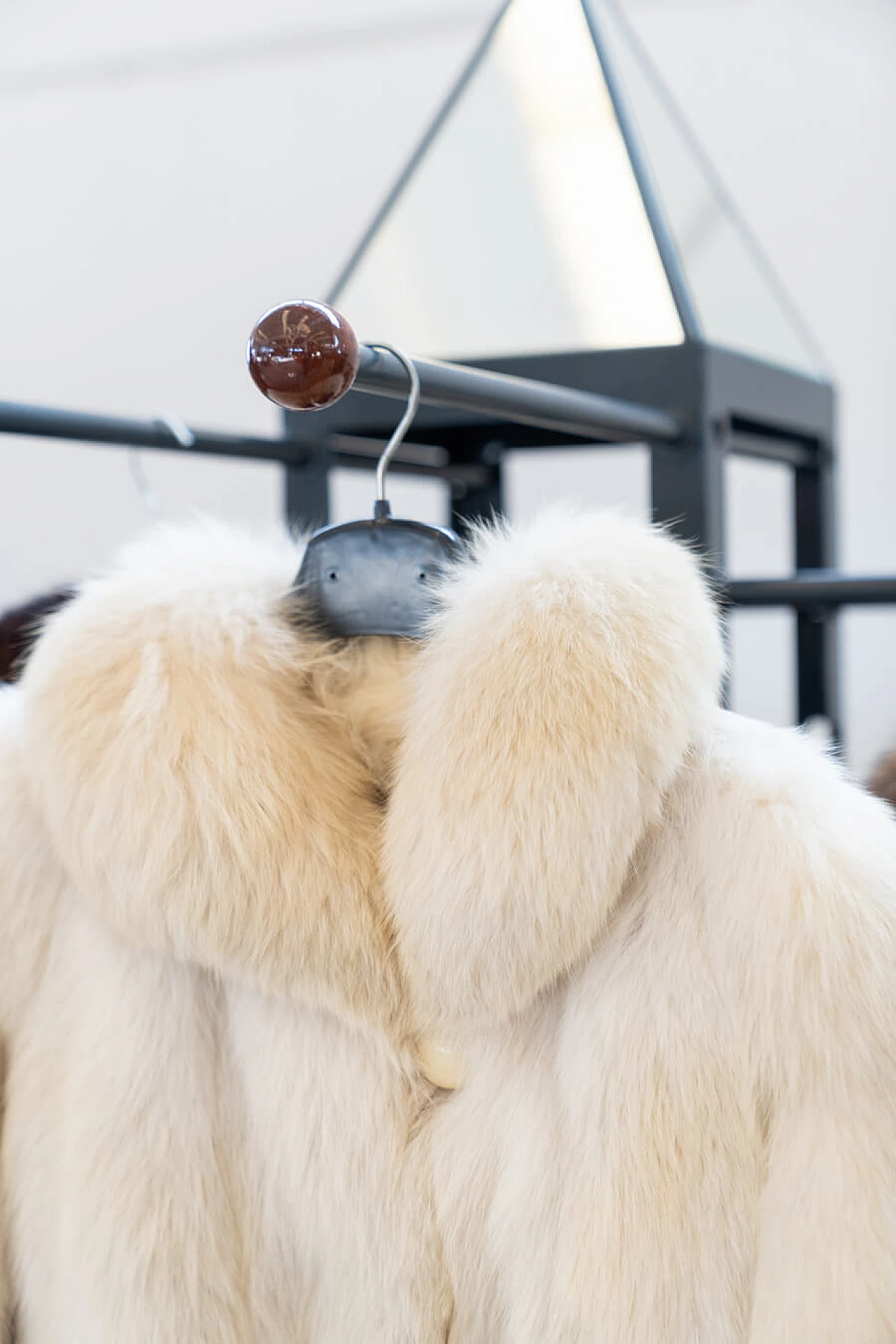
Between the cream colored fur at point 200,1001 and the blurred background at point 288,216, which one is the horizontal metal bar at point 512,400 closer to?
→ the cream colored fur at point 200,1001

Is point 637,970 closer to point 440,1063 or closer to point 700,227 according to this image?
point 440,1063

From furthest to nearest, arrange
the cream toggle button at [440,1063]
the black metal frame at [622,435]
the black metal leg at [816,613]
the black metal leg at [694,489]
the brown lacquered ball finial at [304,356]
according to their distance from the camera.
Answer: the black metal leg at [816,613]
the black metal leg at [694,489]
the black metal frame at [622,435]
the cream toggle button at [440,1063]
the brown lacquered ball finial at [304,356]

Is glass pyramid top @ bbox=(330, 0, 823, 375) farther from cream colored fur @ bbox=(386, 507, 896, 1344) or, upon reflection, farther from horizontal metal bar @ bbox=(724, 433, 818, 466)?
cream colored fur @ bbox=(386, 507, 896, 1344)

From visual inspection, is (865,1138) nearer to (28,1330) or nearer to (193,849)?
(193,849)

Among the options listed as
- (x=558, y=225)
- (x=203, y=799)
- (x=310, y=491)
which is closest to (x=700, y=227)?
(x=558, y=225)

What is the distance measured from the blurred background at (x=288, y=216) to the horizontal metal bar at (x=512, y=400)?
116 cm

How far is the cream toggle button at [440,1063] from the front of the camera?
1.95 ft

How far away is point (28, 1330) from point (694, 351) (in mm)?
789

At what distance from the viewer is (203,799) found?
57cm

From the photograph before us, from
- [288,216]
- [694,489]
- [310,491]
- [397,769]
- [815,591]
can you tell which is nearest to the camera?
[397,769]

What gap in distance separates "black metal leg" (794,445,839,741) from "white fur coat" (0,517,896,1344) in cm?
63

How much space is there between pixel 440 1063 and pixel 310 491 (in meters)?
0.59

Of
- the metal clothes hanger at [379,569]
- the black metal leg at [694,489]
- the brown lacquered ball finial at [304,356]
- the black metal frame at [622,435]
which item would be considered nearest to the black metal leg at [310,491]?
the black metal frame at [622,435]

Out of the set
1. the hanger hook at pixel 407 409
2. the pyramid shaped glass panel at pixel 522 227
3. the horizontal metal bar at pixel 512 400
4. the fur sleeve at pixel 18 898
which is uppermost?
the pyramid shaped glass panel at pixel 522 227
